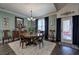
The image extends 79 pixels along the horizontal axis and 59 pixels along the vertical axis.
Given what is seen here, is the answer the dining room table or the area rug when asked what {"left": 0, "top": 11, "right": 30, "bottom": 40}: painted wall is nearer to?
the dining room table

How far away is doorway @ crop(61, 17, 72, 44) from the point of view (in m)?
2.74

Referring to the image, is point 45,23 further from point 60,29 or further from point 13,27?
point 13,27

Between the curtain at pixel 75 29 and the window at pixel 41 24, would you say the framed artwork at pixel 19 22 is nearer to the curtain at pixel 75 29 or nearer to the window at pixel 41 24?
the window at pixel 41 24

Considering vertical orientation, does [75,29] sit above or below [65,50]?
above

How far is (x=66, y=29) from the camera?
281 centimetres

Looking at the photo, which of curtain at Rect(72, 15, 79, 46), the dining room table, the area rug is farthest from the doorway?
the dining room table

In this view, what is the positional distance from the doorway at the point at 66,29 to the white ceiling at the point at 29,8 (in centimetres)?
44

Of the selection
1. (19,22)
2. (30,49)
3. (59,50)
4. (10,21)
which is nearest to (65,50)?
(59,50)

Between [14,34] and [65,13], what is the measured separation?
1.42 m

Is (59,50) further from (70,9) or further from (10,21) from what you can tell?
(10,21)

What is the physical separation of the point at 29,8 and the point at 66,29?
3.73 feet

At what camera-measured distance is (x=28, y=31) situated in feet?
8.82

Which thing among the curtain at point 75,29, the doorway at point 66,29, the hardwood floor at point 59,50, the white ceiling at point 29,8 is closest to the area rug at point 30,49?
the hardwood floor at point 59,50

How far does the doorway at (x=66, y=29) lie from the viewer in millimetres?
2740
